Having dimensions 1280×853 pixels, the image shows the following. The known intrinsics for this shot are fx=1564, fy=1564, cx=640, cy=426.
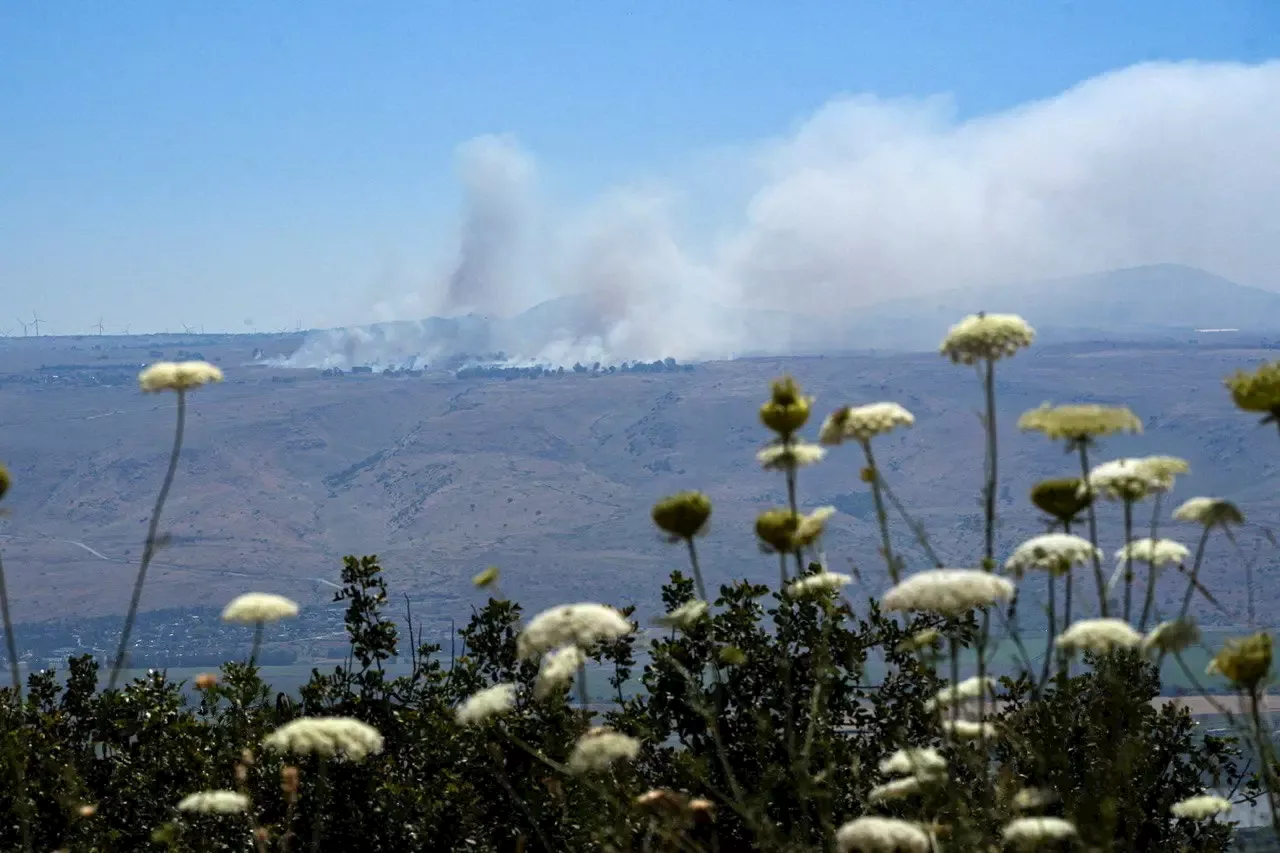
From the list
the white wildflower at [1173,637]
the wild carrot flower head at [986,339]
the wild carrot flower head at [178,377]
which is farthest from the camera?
the wild carrot flower head at [178,377]

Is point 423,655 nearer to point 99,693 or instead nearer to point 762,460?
point 99,693

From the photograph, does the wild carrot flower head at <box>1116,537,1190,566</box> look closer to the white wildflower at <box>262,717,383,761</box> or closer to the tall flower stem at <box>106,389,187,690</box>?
the white wildflower at <box>262,717,383,761</box>

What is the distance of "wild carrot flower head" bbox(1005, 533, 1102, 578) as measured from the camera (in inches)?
204

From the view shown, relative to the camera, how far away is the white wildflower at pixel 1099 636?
4.80m

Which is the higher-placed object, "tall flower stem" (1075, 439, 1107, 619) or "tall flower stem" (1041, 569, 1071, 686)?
"tall flower stem" (1075, 439, 1107, 619)

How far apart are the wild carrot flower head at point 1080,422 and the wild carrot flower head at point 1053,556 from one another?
35cm

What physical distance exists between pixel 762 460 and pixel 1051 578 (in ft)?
4.64

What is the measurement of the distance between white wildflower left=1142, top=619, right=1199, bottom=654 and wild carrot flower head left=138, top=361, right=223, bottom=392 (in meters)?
3.74

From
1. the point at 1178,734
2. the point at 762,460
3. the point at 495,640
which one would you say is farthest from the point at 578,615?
the point at 1178,734

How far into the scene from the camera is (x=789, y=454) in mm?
5922

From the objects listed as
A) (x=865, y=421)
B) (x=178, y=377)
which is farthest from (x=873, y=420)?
(x=178, y=377)

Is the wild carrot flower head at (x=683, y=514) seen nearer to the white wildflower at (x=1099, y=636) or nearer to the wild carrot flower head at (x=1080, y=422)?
the wild carrot flower head at (x=1080, y=422)

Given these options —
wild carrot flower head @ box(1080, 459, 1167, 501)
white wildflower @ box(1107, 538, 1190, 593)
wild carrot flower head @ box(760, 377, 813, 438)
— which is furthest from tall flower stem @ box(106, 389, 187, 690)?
white wildflower @ box(1107, 538, 1190, 593)

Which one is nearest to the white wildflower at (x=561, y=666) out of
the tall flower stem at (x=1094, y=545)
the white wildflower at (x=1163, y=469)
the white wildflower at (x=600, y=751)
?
the white wildflower at (x=600, y=751)
